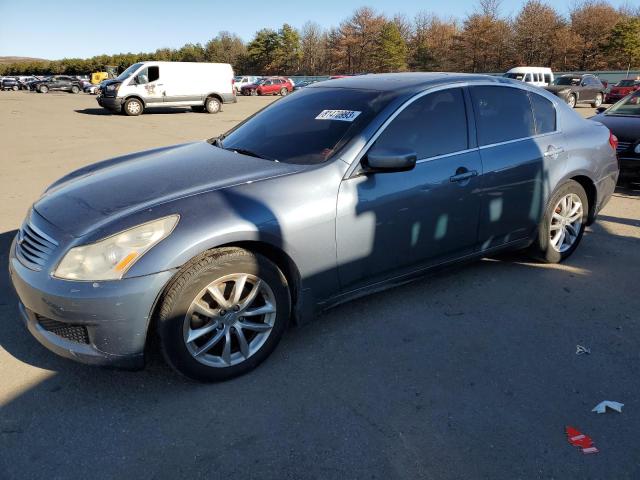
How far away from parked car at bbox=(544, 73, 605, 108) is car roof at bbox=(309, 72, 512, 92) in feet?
74.0

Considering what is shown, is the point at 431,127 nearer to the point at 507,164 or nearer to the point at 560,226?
the point at 507,164

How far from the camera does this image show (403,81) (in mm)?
3648

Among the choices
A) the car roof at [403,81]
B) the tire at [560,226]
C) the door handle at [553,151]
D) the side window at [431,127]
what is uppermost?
the car roof at [403,81]

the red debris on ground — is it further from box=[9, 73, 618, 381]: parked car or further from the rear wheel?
the rear wheel

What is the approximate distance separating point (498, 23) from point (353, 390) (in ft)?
236

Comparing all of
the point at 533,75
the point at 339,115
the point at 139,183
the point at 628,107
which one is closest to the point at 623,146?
the point at 628,107

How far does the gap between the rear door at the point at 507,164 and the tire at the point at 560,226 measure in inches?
7.7

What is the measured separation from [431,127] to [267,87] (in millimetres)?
41000

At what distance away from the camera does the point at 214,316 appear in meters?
2.65

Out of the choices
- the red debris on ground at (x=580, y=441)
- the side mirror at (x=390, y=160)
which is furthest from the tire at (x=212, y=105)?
the red debris on ground at (x=580, y=441)

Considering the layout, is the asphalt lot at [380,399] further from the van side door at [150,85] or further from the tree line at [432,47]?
the tree line at [432,47]

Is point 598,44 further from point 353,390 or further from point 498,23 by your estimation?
point 353,390

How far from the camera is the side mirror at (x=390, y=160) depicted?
2943 mm

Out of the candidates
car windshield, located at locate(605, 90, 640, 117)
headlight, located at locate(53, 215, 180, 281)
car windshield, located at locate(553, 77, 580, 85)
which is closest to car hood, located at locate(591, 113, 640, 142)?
car windshield, located at locate(605, 90, 640, 117)
